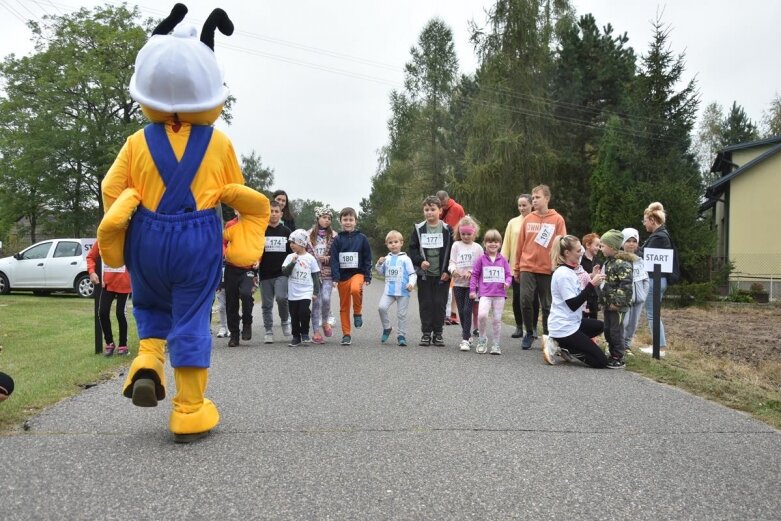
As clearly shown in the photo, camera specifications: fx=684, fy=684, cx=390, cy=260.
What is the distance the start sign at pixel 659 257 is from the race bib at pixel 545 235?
3.88ft

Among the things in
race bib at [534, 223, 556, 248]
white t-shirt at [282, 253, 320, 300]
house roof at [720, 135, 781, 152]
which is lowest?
white t-shirt at [282, 253, 320, 300]

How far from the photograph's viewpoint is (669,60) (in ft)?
81.8

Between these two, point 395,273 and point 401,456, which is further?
point 395,273

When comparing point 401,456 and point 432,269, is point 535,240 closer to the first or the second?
point 432,269

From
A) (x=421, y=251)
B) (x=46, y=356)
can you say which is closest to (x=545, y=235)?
(x=421, y=251)

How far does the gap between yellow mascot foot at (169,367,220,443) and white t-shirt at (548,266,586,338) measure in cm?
439

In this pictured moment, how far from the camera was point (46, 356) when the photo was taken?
833cm

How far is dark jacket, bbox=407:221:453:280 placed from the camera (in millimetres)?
9219

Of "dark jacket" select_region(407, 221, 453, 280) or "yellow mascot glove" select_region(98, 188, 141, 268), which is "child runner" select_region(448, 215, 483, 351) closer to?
"dark jacket" select_region(407, 221, 453, 280)

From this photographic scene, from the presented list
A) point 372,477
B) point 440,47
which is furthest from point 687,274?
point 440,47

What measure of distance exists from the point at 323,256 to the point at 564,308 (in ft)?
12.1

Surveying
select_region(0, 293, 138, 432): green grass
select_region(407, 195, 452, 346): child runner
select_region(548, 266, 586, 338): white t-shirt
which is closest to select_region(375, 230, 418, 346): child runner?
select_region(407, 195, 452, 346): child runner

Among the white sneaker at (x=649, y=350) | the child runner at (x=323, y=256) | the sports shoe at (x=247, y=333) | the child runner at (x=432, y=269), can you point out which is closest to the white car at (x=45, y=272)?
the sports shoe at (x=247, y=333)

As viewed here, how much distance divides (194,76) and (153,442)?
225cm
